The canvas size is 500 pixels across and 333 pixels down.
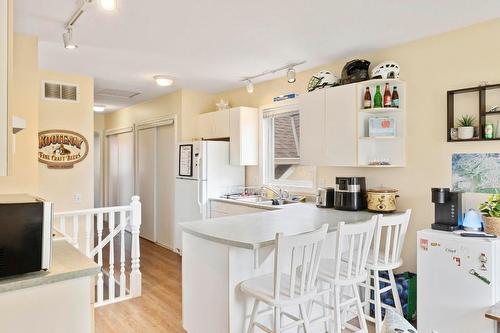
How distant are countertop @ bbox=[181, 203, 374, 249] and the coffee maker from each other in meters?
0.56

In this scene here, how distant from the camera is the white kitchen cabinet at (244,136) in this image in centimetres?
454

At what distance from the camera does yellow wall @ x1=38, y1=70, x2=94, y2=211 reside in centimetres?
395

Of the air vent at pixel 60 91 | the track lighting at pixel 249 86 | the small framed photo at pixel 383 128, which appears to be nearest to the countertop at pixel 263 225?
the small framed photo at pixel 383 128

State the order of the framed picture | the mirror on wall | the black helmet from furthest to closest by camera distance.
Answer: the framed picture < the black helmet < the mirror on wall

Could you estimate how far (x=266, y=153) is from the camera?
466cm

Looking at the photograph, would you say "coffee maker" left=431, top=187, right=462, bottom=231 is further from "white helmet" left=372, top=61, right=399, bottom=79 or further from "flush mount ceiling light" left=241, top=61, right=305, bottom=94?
"flush mount ceiling light" left=241, top=61, right=305, bottom=94

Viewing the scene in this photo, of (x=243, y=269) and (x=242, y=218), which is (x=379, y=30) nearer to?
(x=242, y=218)

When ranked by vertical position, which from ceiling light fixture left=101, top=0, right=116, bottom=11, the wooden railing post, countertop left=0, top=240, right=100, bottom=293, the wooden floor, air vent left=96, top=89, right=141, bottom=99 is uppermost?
air vent left=96, top=89, right=141, bottom=99

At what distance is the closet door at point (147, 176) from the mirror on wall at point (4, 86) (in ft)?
15.7

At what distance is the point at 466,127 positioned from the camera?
265cm

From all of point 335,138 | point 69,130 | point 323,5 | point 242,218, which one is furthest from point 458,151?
point 69,130

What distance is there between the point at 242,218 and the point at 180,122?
2.78 metres

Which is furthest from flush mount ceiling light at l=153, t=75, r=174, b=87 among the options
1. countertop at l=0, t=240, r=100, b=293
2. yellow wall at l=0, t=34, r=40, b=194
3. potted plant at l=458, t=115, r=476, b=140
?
potted plant at l=458, t=115, r=476, b=140

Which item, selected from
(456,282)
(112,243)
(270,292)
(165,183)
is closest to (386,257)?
(456,282)
